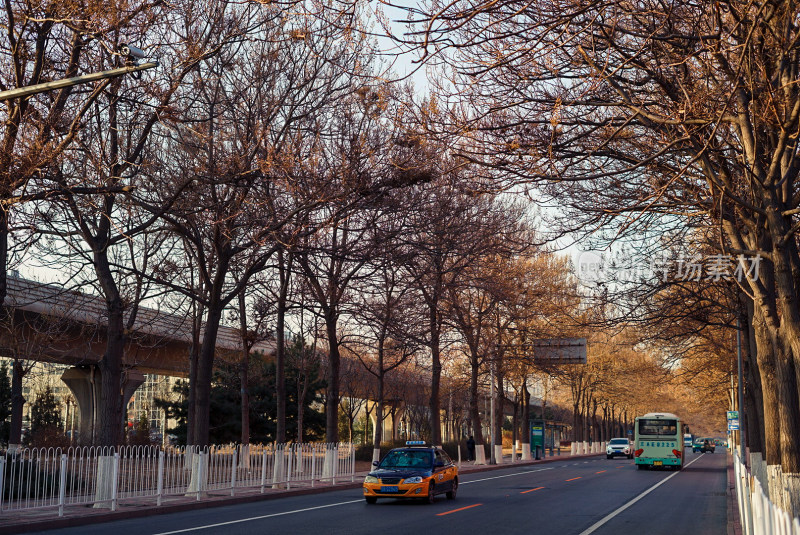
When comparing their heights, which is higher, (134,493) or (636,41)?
(636,41)

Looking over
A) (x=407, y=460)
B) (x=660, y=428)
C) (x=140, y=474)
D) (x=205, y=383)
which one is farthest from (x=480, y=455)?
(x=140, y=474)

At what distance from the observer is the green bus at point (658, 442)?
47.3m

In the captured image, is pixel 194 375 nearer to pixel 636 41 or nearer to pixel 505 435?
pixel 636 41

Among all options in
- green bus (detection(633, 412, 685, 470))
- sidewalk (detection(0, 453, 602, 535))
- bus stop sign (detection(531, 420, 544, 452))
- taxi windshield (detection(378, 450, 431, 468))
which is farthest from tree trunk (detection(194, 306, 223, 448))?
bus stop sign (detection(531, 420, 544, 452))

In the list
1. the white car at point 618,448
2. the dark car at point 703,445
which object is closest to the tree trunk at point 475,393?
the white car at point 618,448

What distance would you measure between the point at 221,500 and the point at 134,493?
8.52ft

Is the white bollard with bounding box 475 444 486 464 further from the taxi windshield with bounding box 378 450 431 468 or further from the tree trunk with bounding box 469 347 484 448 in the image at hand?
the taxi windshield with bounding box 378 450 431 468

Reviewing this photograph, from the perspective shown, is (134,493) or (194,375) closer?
(134,493)

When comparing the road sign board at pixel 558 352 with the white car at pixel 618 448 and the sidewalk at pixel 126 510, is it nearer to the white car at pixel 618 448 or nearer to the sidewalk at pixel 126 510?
the sidewalk at pixel 126 510

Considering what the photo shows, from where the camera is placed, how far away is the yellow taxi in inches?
843

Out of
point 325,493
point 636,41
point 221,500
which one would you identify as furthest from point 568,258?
point 636,41

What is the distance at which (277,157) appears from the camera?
1803cm

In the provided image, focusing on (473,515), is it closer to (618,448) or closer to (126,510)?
(126,510)

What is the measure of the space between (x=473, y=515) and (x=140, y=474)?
771 cm
